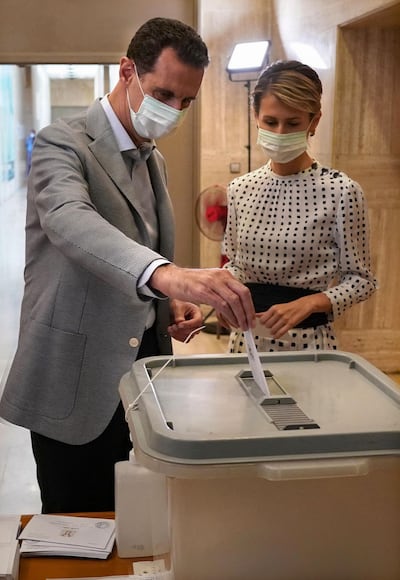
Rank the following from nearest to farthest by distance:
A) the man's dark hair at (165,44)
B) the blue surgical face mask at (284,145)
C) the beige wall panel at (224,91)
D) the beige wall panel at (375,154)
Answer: the man's dark hair at (165,44) < the blue surgical face mask at (284,145) < the beige wall panel at (375,154) < the beige wall panel at (224,91)

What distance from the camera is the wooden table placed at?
4.10 feet

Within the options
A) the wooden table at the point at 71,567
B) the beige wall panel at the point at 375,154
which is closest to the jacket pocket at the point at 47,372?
the wooden table at the point at 71,567

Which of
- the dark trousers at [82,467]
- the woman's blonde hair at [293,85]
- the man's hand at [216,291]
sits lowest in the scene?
the dark trousers at [82,467]

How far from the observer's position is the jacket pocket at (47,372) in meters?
1.58

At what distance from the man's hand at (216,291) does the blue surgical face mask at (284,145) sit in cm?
89

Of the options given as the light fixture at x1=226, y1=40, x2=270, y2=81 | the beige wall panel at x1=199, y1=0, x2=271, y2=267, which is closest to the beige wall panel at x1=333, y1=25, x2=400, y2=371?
the light fixture at x1=226, y1=40, x2=270, y2=81

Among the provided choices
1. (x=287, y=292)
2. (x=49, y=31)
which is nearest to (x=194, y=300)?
(x=287, y=292)

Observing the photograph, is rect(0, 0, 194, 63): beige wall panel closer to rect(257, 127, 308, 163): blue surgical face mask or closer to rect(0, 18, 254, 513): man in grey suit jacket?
rect(257, 127, 308, 163): blue surgical face mask

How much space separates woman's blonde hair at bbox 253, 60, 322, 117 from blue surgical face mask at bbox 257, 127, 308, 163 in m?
0.09

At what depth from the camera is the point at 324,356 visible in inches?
49.3

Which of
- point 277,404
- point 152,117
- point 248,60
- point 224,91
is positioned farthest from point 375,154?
point 277,404

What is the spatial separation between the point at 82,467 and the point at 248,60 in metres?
4.44

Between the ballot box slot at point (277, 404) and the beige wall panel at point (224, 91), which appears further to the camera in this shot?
the beige wall panel at point (224, 91)

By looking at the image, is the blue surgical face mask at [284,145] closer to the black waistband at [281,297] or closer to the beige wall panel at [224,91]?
the black waistband at [281,297]
